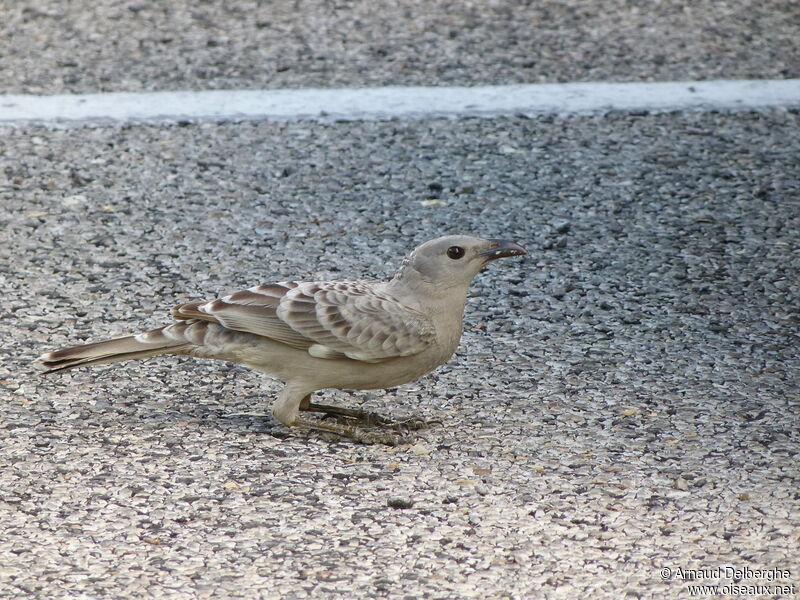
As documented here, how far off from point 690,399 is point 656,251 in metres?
1.52

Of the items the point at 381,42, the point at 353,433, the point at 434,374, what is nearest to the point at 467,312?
the point at 434,374

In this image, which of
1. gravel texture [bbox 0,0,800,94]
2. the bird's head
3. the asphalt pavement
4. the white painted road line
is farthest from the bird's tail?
gravel texture [bbox 0,0,800,94]

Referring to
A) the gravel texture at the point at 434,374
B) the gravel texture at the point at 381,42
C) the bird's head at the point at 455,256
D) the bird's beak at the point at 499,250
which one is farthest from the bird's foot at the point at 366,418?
the gravel texture at the point at 381,42

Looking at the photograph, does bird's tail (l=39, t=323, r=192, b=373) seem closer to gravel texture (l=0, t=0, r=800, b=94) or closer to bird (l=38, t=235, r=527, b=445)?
bird (l=38, t=235, r=527, b=445)

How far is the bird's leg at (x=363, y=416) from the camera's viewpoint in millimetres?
4230

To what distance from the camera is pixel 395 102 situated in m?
7.51

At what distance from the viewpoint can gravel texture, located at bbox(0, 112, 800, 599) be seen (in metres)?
3.46

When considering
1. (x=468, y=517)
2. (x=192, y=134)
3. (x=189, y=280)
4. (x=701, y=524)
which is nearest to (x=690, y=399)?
(x=701, y=524)

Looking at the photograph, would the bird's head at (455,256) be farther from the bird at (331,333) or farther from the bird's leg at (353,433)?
the bird's leg at (353,433)

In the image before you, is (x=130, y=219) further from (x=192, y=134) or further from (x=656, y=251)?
(x=656, y=251)

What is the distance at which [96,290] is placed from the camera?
5.37 meters

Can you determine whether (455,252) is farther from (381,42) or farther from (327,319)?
(381,42)

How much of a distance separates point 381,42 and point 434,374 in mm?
4319

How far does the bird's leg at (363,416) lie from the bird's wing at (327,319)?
1.00ft
